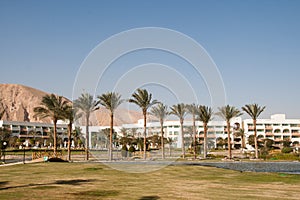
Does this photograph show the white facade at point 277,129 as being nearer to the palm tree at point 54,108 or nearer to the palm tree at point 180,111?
the palm tree at point 180,111

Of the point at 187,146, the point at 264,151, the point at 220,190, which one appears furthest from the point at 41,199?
the point at 187,146

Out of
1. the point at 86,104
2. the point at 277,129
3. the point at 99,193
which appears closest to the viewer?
the point at 99,193

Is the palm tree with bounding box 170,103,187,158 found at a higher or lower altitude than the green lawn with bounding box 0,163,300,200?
higher

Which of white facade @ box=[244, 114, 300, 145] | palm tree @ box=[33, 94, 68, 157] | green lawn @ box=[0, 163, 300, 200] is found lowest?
green lawn @ box=[0, 163, 300, 200]

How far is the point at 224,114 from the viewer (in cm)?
6366

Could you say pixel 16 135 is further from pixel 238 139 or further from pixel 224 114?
pixel 224 114

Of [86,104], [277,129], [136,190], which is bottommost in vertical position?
[136,190]

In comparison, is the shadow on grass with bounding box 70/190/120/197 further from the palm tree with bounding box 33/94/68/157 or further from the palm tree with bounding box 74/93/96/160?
the palm tree with bounding box 33/94/68/157

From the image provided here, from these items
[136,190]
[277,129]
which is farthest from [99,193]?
[277,129]

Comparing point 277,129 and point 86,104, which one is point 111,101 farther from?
point 277,129

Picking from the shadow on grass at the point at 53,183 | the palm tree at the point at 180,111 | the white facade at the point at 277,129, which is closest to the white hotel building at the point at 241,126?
the white facade at the point at 277,129

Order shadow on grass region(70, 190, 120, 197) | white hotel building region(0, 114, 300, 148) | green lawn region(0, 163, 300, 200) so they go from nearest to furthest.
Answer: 1. green lawn region(0, 163, 300, 200)
2. shadow on grass region(70, 190, 120, 197)
3. white hotel building region(0, 114, 300, 148)

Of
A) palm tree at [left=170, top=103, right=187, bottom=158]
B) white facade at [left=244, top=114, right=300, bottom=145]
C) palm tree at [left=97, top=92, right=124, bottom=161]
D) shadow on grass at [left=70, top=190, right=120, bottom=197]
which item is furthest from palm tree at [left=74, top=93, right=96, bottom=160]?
white facade at [left=244, top=114, right=300, bottom=145]

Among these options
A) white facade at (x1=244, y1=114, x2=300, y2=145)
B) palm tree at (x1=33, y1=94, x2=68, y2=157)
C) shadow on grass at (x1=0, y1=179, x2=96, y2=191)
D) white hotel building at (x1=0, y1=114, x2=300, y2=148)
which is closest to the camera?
shadow on grass at (x1=0, y1=179, x2=96, y2=191)
